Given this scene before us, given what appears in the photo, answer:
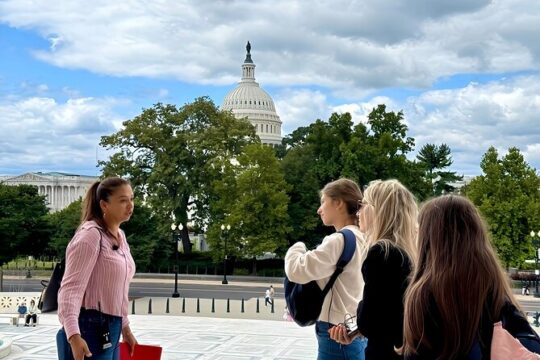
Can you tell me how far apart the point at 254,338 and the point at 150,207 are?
32.8m

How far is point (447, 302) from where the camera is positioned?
3215mm

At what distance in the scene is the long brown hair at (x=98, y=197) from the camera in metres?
5.06

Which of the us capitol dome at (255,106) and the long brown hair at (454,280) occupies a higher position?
the us capitol dome at (255,106)

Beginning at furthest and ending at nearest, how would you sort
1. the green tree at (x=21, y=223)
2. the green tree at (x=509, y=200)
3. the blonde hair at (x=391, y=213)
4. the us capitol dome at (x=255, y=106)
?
the us capitol dome at (x=255, y=106)
the green tree at (x=21, y=223)
the green tree at (x=509, y=200)
the blonde hair at (x=391, y=213)

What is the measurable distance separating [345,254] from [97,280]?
5.50ft

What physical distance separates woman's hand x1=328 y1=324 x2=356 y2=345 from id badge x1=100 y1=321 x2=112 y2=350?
1.50 m

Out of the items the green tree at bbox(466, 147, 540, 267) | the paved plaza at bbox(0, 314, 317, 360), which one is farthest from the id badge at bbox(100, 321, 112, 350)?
the green tree at bbox(466, 147, 540, 267)

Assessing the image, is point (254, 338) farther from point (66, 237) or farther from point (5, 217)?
point (5, 217)

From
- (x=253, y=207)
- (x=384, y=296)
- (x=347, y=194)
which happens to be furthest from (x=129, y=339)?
(x=253, y=207)

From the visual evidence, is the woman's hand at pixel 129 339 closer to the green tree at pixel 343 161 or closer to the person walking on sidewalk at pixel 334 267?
the person walking on sidewalk at pixel 334 267

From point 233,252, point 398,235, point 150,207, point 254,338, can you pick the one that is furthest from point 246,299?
point 398,235

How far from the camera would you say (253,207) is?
148 ft

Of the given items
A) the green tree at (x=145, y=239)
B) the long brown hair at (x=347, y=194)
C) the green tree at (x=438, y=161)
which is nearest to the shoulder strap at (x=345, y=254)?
the long brown hair at (x=347, y=194)

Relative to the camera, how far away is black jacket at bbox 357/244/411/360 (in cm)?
409
